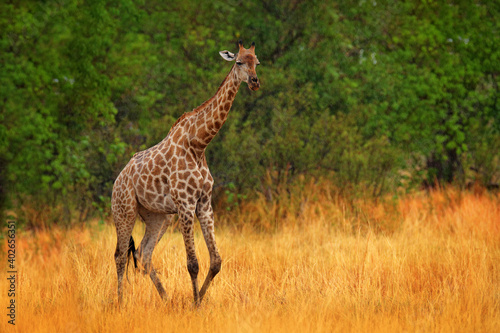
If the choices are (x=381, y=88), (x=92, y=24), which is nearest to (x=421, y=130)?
(x=381, y=88)

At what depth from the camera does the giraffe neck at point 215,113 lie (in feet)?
20.0

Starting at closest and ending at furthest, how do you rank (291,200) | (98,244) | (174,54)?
(98,244) < (291,200) < (174,54)

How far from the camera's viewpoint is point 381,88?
1407 cm

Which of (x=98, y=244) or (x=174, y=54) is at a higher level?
(x=174, y=54)

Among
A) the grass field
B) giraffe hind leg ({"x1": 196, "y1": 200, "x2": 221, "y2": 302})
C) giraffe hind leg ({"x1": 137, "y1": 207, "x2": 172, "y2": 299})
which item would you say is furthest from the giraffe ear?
the grass field

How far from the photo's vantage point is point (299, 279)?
22.5 ft

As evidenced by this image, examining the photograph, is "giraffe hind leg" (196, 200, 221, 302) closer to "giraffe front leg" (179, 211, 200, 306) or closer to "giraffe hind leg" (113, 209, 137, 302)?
"giraffe front leg" (179, 211, 200, 306)

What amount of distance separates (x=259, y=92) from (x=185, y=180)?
7.04 metres

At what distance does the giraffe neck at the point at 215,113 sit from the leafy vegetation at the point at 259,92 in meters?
5.11

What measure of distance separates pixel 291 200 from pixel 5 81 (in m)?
5.88

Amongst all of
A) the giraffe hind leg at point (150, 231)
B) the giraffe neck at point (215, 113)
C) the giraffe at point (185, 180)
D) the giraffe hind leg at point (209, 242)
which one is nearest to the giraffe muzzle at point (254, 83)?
the giraffe at point (185, 180)

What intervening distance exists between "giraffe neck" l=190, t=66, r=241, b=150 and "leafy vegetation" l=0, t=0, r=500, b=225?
16.8 feet

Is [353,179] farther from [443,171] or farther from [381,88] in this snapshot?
[443,171]

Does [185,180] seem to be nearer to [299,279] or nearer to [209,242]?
[209,242]
